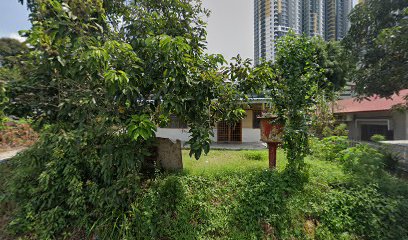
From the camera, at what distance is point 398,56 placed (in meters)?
4.49

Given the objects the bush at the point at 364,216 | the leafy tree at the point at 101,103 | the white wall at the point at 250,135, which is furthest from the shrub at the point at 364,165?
the white wall at the point at 250,135

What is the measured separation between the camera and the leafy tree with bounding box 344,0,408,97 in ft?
15.1

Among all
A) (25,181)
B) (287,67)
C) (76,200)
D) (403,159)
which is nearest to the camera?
(76,200)

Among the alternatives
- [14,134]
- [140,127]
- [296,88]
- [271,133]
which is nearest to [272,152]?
[271,133]

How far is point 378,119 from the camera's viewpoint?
9875 mm

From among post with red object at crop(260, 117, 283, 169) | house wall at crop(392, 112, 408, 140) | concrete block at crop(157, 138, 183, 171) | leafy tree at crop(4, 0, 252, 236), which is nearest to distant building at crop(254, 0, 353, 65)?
house wall at crop(392, 112, 408, 140)

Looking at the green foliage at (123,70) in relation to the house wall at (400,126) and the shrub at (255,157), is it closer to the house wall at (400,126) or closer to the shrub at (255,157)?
the shrub at (255,157)

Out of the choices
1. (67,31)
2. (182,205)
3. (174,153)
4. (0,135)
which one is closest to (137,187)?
(182,205)

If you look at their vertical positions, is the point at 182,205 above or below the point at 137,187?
below

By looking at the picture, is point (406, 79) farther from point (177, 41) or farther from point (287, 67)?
point (177, 41)

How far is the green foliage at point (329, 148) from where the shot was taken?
538cm

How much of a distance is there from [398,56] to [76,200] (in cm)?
672

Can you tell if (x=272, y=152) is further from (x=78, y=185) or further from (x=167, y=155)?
(x=78, y=185)

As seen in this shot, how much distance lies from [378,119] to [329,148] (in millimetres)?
6459
